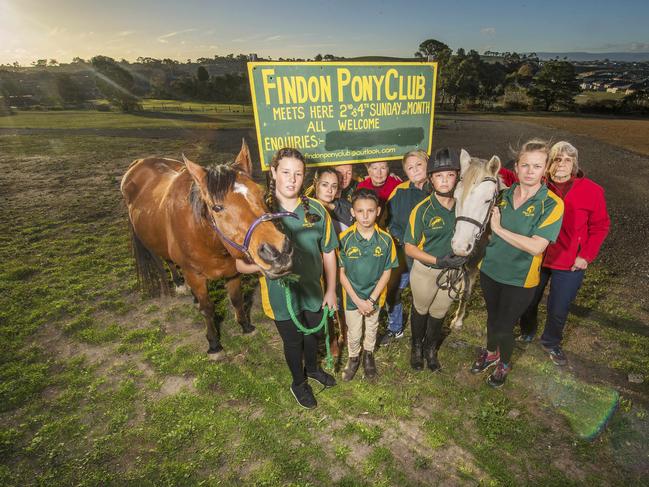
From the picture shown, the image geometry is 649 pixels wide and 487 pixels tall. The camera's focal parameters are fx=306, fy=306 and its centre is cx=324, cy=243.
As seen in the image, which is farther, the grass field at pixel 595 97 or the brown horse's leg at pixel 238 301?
the grass field at pixel 595 97

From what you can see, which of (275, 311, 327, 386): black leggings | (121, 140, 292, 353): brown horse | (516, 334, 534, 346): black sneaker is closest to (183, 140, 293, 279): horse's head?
(121, 140, 292, 353): brown horse

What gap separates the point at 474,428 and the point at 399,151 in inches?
136

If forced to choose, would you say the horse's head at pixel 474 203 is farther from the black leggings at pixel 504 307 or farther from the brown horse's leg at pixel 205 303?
the brown horse's leg at pixel 205 303

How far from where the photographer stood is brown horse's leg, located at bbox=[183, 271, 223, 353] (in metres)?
3.97

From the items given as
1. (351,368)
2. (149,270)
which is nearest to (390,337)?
(351,368)

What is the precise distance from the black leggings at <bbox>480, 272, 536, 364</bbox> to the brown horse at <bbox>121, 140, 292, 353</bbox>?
232 centimetres

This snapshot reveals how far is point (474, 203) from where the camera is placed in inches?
110

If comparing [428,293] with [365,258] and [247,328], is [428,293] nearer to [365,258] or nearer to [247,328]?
[365,258]

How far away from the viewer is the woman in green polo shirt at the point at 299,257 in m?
2.50

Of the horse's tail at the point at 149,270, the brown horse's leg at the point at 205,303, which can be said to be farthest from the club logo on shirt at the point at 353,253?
the horse's tail at the point at 149,270

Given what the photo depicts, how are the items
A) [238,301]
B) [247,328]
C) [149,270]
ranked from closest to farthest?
[238,301] → [247,328] → [149,270]

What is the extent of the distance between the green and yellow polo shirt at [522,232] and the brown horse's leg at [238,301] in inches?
125

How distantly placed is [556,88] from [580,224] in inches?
2005

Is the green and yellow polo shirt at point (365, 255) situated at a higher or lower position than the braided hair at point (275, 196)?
lower
